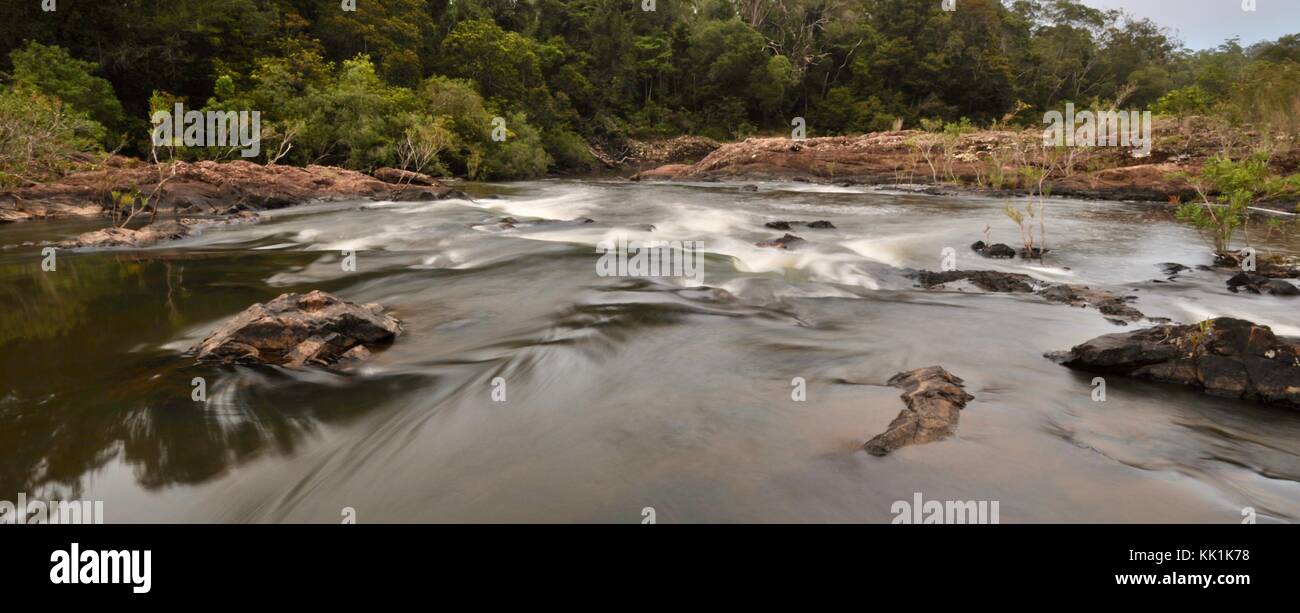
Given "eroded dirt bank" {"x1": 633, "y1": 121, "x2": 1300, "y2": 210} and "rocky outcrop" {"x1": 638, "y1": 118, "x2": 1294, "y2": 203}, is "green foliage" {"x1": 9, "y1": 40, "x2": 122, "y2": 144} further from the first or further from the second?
"rocky outcrop" {"x1": 638, "y1": 118, "x2": 1294, "y2": 203}

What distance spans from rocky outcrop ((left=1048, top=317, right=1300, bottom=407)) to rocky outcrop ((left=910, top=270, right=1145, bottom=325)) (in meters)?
2.30

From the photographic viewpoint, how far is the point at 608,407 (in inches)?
235

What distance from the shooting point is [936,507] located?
4.06 metres

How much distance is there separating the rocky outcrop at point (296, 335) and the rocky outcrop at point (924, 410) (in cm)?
540

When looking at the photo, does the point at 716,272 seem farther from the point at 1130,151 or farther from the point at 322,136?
the point at 1130,151

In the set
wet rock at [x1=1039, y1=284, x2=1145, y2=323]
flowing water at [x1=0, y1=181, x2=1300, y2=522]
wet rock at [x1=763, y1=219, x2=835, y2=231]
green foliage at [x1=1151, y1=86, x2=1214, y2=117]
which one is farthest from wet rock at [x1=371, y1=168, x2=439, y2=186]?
green foliage at [x1=1151, y1=86, x2=1214, y2=117]

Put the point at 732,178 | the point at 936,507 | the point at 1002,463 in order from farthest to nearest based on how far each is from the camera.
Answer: the point at 732,178
the point at 1002,463
the point at 936,507

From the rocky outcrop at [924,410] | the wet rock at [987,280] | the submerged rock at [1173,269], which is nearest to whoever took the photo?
the rocky outcrop at [924,410]

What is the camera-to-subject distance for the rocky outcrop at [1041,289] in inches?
344

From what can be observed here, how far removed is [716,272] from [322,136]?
2505cm

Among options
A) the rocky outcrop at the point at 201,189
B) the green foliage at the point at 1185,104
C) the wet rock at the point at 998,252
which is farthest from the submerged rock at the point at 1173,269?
the green foliage at the point at 1185,104

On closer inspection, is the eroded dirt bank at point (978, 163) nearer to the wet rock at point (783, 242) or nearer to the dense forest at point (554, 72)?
the dense forest at point (554, 72)

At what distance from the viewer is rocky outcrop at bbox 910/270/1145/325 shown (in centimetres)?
873
